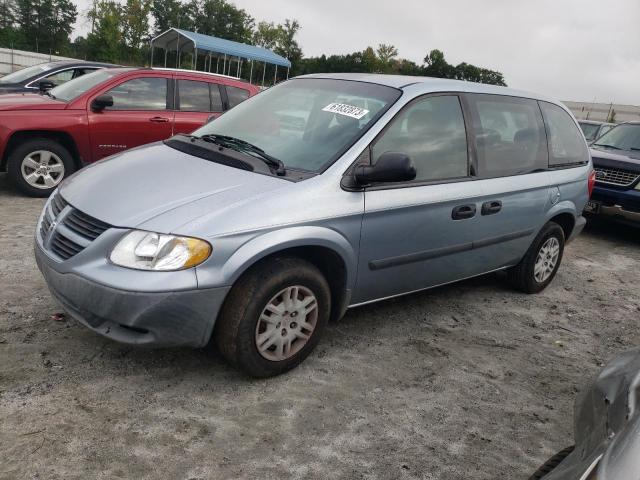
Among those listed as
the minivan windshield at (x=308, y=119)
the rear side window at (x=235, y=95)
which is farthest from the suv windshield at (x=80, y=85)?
the minivan windshield at (x=308, y=119)

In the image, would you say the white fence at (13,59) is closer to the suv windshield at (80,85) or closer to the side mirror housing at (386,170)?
the suv windshield at (80,85)

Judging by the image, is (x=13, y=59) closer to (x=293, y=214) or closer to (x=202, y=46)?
(x=202, y=46)

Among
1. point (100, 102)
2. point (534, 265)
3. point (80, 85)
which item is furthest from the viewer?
point (80, 85)

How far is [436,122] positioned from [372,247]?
3.56 feet

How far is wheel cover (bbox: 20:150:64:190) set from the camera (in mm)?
6527

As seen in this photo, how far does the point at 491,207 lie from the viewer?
13.7 feet

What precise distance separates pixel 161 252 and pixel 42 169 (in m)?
4.68

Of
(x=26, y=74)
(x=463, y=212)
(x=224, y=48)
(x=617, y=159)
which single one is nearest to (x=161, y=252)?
(x=463, y=212)

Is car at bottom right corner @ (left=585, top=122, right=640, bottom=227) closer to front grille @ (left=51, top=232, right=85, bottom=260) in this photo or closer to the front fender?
the front fender

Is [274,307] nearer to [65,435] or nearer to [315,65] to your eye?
[65,435]

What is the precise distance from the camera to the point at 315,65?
63938 millimetres

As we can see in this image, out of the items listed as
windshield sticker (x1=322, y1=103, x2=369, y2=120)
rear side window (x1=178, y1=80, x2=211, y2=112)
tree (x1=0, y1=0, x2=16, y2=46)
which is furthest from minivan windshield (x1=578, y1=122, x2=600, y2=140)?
tree (x1=0, y1=0, x2=16, y2=46)

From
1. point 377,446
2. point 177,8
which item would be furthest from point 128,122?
point 177,8

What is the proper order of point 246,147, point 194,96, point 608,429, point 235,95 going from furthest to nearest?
point 235,95
point 194,96
point 246,147
point 608,429
